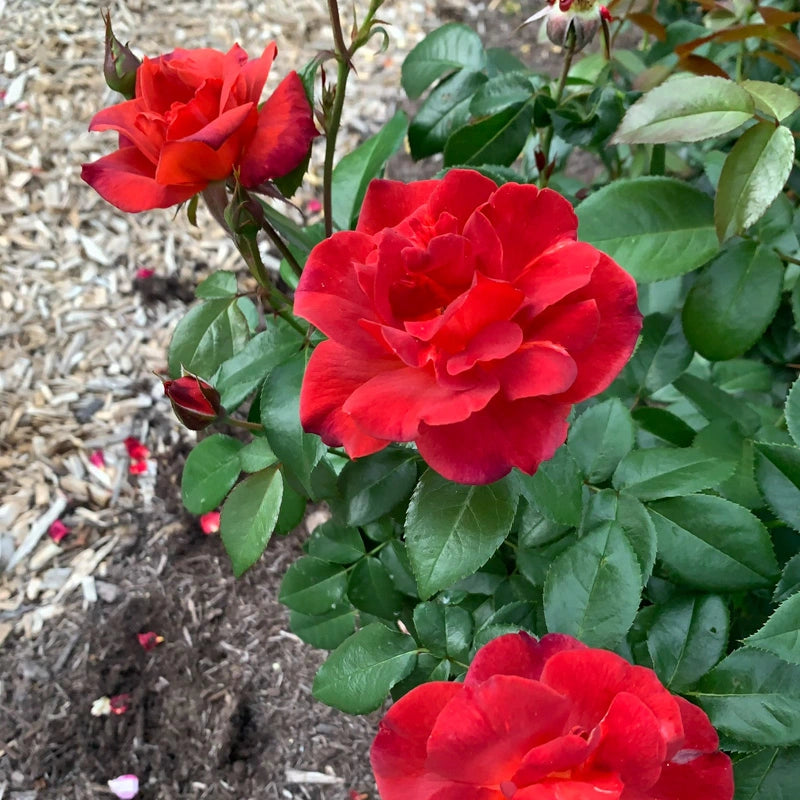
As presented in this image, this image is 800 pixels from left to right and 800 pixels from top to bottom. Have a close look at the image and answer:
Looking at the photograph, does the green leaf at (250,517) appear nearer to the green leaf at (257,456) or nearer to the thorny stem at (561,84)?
the green leaf at (257,456)

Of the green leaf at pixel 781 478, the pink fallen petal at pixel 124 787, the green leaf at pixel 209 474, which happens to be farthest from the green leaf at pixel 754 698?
the pink fallen petal at pixel 124 787

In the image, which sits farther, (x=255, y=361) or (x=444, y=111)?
(x=444, y=111)

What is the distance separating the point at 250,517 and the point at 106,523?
0.90 metres

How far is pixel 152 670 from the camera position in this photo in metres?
1.32

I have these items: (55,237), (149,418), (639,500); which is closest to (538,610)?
(639,500)

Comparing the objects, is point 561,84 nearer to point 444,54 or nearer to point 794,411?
point 444,54

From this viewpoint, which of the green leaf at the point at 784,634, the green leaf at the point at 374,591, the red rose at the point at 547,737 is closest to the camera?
the red rose at the point at 547,737

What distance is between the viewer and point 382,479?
2.14ft

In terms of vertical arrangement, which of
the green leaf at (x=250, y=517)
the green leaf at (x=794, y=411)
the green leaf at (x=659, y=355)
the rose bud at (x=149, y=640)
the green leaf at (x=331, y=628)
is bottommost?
the rose bud at (x=149, y=640)

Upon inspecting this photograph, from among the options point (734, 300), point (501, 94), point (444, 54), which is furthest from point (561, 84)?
point (734, 300)

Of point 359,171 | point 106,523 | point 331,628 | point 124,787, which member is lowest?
point 124,787

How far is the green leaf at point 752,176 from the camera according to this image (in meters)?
0.64

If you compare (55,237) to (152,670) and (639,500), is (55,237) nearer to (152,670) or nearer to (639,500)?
(152,670)

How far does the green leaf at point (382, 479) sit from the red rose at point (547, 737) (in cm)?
23
